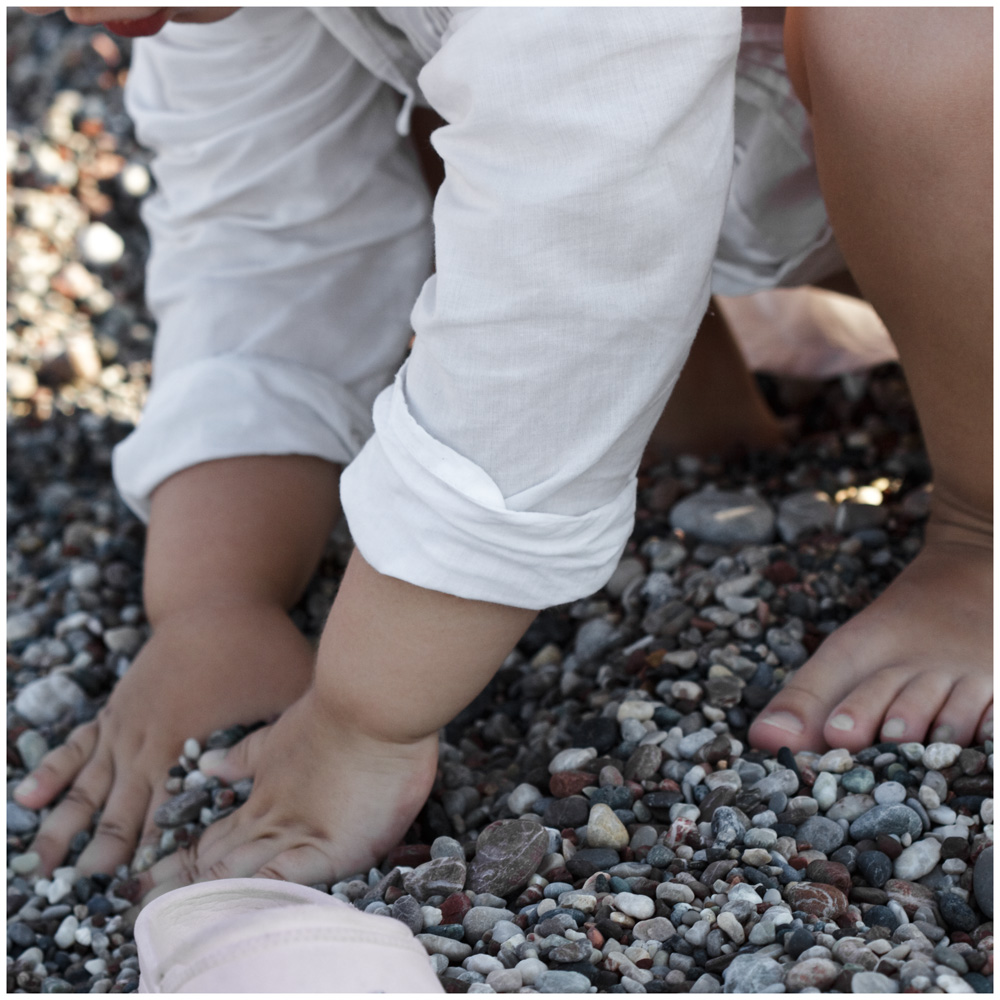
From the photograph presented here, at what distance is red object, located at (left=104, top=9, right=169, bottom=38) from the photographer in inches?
42.0

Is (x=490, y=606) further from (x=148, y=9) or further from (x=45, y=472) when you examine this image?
(x=45, y=472)

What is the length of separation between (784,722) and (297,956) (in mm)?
492

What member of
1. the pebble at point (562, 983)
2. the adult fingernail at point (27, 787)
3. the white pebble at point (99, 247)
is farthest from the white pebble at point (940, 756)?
the white pebble at point (99, 247)

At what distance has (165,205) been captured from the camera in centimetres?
152

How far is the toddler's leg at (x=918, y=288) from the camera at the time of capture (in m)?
0.93

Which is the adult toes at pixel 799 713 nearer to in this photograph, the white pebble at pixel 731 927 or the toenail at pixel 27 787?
the white pebble at pixel 731 927

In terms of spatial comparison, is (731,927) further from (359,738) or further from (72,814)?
(72,814)

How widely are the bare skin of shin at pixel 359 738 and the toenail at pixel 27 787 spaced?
0.22m

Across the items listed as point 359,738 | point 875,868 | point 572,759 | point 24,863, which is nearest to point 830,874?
point 875,868

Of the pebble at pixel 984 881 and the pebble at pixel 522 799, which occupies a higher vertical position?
the pebble at pixel 984 881

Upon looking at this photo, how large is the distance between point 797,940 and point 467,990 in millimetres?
200

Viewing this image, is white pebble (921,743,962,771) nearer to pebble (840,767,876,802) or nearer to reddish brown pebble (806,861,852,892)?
pebble (840,767,876,802)

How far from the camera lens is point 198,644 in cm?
118

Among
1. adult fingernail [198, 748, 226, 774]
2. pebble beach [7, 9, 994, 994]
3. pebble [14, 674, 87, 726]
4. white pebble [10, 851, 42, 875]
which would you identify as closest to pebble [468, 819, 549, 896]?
pebble beach [7, 9, 994, 994]
